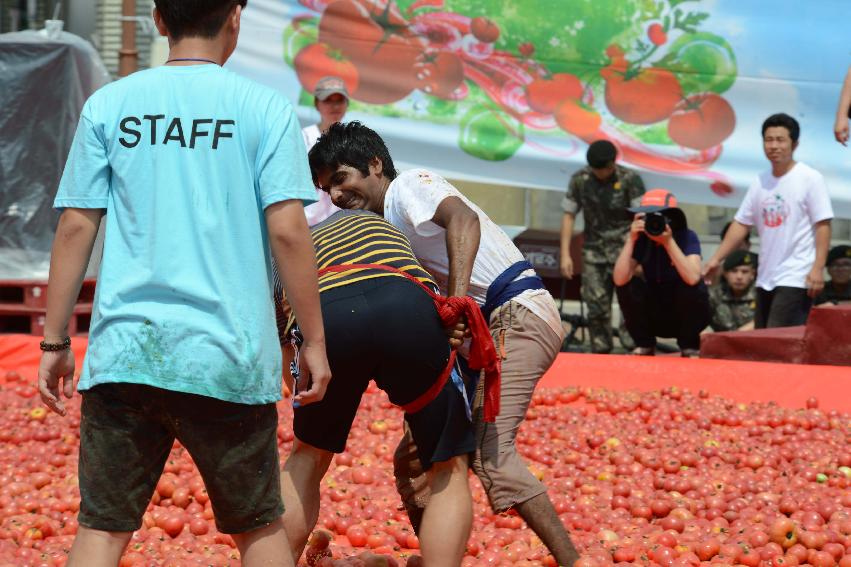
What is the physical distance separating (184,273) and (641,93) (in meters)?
7.14

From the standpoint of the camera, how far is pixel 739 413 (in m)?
6.64

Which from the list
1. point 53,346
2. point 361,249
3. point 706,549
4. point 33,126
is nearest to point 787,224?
point 706,549

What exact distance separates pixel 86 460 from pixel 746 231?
6331 millimetres

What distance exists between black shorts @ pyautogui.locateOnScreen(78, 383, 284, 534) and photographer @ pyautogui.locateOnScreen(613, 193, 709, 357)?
16.9 ft

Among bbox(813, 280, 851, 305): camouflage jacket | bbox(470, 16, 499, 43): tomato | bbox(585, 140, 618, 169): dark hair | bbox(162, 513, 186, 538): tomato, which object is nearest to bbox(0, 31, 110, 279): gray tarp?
bbox(470, 16, 499, 43): tomato

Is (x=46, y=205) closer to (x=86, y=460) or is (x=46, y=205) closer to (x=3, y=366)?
(x=3, y=366)

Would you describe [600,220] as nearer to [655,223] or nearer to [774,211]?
[774,211]

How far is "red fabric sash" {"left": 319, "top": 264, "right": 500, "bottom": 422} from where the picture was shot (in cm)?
349

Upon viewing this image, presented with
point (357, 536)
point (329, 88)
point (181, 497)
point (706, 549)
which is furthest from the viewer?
point (329, 88)

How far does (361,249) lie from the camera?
→ 350 centimetres

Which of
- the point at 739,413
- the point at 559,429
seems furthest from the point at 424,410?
Answer: the point at 739,413

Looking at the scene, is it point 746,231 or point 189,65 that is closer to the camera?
point 189,65

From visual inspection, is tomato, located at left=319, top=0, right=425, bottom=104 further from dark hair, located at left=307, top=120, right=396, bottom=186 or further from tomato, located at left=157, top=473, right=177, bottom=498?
dark hair, located at left=307, top=120, right=396, bottom=186

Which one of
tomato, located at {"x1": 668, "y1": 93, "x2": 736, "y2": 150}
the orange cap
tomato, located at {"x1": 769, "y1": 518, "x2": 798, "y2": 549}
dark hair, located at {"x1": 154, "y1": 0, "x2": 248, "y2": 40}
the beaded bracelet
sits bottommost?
tomato, located at {"x1": 769, "y1": 518, "x2": 798, "y2": 549}
